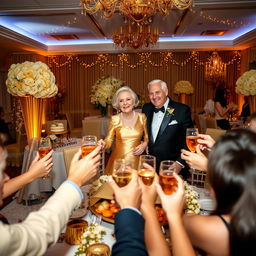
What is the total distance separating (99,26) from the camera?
7.85 metres

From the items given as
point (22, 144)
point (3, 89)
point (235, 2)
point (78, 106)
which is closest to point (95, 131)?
point (22, 144)

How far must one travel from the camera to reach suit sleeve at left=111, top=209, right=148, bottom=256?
Answer: 924 millimetres

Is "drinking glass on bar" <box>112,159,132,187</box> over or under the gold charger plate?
over

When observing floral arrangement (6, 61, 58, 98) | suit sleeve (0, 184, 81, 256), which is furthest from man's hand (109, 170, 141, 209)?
floral arrangement (6, 61, 58, 98)

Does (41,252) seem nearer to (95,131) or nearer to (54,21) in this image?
(95,131)

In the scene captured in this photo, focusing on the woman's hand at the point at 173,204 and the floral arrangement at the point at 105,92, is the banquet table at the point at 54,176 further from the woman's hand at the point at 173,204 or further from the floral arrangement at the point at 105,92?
the woman's hand at the point at 173,204

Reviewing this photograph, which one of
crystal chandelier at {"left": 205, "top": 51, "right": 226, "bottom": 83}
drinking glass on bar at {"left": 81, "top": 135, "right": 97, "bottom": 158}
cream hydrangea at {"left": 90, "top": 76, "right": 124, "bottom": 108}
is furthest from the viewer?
crystal chandelier at {"left": 205, "top": 51, "right": 226, "bottom": 83}

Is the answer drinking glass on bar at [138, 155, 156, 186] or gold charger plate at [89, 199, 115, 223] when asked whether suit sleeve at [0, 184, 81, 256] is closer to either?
drinking glass on bar at [138, 155, 156, 186]

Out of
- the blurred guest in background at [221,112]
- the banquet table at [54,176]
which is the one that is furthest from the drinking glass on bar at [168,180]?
the blurred guest in background at [221,112]

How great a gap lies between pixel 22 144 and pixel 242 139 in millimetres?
6997

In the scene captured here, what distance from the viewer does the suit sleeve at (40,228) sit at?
0.90 m

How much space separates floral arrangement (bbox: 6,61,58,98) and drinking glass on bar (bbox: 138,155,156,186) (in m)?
2.53

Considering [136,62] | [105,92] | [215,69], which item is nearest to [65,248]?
[105,92]

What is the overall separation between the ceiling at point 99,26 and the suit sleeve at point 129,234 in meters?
4.99
